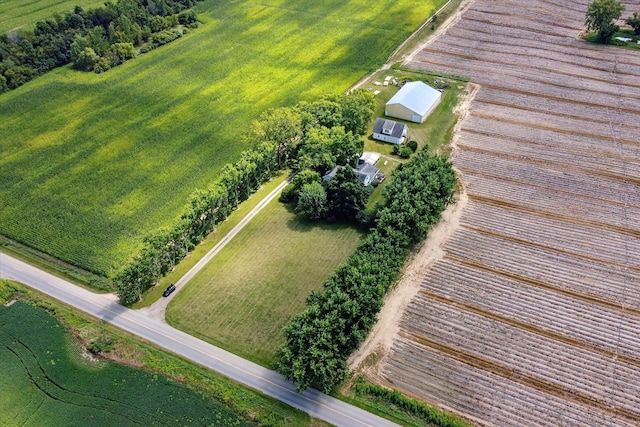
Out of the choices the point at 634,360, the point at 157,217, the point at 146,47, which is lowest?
the point at 634,360

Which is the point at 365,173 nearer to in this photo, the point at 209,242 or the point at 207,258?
the point at 209,242

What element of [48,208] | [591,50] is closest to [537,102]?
[591,50]

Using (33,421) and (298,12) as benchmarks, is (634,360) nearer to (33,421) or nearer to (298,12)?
(33,421)

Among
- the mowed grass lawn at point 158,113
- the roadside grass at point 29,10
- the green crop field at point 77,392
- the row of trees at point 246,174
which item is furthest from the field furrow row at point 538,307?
the roadside grass at point 29,10

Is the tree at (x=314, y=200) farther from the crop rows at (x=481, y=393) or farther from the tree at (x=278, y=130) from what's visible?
the crop rows at (x=481, y=393)

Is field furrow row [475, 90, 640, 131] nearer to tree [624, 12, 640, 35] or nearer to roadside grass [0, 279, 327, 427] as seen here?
tree [624, 12, 640, 35]

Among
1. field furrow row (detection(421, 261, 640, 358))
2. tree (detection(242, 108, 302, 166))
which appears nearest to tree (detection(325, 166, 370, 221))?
field furrow row (detection(421, 261, 640, 358))

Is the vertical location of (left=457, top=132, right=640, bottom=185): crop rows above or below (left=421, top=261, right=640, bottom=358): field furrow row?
above
